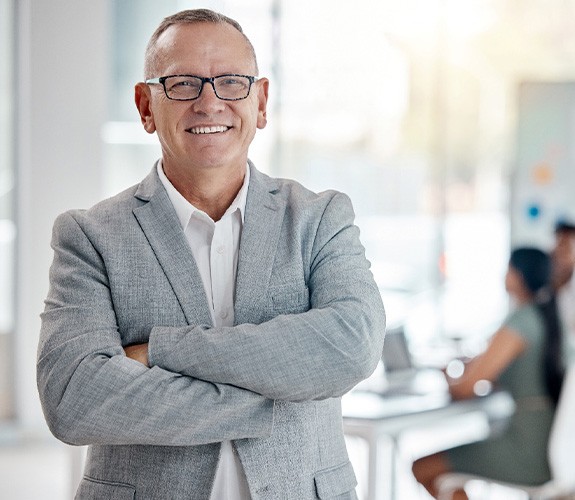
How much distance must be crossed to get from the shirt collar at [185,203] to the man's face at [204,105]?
0.21ft

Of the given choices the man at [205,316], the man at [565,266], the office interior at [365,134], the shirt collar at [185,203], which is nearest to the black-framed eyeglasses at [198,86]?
the man at [205,316]

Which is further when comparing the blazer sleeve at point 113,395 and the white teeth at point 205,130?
the white teeth at point 205,130

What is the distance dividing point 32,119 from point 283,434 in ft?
17.0

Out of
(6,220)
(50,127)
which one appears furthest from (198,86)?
(6,220)

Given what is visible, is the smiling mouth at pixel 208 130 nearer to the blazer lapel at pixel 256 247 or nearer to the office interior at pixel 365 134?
the blazer lapel at pixel 256 247

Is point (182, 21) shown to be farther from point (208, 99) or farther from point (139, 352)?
point (139, 352)

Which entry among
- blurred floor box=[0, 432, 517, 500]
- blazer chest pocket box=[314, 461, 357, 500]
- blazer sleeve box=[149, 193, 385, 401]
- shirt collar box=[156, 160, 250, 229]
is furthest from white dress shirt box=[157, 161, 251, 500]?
blurred floor box=[0, 432, 517, 500]

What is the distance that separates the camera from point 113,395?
1.70 metres

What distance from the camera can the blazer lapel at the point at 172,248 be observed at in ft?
5.85

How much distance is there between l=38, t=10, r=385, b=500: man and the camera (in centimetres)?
170

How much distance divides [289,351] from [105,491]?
0.42m

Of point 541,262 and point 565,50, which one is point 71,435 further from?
point 565,50

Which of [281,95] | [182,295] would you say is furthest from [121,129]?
[182,295]

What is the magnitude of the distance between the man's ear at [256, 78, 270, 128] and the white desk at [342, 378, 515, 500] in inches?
85.6
